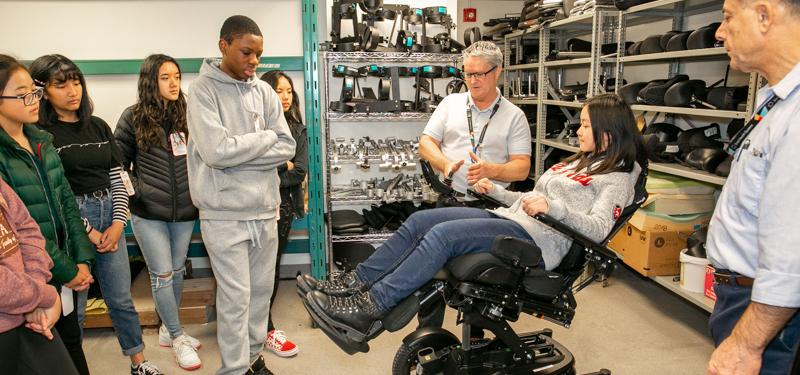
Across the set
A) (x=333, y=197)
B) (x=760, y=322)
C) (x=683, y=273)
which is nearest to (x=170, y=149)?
(x=333, y=197)

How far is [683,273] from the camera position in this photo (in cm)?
342

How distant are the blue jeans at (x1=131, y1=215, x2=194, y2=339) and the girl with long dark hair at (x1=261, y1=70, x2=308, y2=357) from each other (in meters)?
0.56

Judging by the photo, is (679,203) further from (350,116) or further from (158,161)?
(158,161)

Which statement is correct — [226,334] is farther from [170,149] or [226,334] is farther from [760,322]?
[760,322]

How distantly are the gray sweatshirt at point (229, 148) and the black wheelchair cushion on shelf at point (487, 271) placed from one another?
3.07ft

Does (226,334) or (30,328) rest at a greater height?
(30,328)

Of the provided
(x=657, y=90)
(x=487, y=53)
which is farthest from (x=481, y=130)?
(x=657, y=90)

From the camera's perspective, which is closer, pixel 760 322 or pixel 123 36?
pixel 760 322

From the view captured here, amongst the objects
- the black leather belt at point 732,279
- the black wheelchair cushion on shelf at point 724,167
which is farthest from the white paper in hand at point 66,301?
the black wheelchair cushion on shelf at point 724,167

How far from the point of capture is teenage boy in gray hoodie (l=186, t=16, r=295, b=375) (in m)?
2.21

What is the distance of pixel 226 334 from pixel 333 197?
1618mm

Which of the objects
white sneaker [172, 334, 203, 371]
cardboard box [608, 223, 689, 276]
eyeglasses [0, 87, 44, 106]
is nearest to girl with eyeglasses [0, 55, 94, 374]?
eyeglasses [0, 87, 44, 106]

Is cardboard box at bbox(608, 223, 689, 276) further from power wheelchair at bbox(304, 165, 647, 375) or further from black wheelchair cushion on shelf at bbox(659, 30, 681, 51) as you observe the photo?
power wheelchair at bbox(304, 165, 647, 375)

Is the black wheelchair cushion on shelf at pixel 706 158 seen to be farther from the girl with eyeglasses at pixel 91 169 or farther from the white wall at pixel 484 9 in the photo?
the white wall at pixel 484 9
